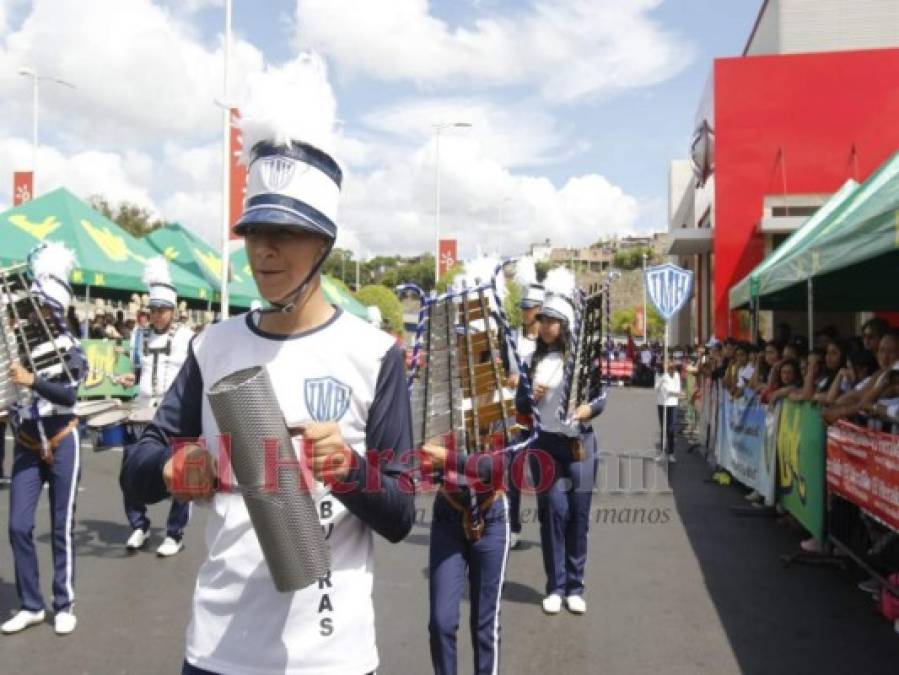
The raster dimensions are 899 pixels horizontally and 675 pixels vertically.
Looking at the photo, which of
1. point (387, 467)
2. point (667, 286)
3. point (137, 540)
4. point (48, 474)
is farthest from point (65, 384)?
point (667, 286)

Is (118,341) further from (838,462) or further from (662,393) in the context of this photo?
(838,462)

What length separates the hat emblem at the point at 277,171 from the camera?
1.82 m

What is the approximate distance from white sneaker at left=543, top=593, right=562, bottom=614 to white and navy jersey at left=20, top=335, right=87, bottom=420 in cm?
323

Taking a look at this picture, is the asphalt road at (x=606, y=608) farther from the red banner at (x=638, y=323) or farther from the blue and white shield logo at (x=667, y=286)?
the red banner at (x=638, y=323)

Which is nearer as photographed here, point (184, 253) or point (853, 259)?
point (853, 259)

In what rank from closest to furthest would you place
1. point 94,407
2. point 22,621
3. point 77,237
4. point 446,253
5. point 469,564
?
point 469,564 < point 22,621 < point 94,407 < point 77,237 < point 446,253

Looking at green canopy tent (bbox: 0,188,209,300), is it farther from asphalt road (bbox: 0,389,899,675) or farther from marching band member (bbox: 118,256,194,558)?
marching band member (bbox: 118,256,194,558)

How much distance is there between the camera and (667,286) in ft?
45.0

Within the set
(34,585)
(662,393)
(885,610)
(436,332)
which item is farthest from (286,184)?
(662,393)

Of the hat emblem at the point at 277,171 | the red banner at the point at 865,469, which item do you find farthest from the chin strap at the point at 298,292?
the red banner at the point at 865,469

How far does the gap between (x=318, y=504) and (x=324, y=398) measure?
9.7 inches

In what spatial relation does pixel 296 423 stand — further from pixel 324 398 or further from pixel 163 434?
pixel 163 434

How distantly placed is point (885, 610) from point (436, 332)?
12.5ft

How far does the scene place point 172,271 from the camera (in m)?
18.9
